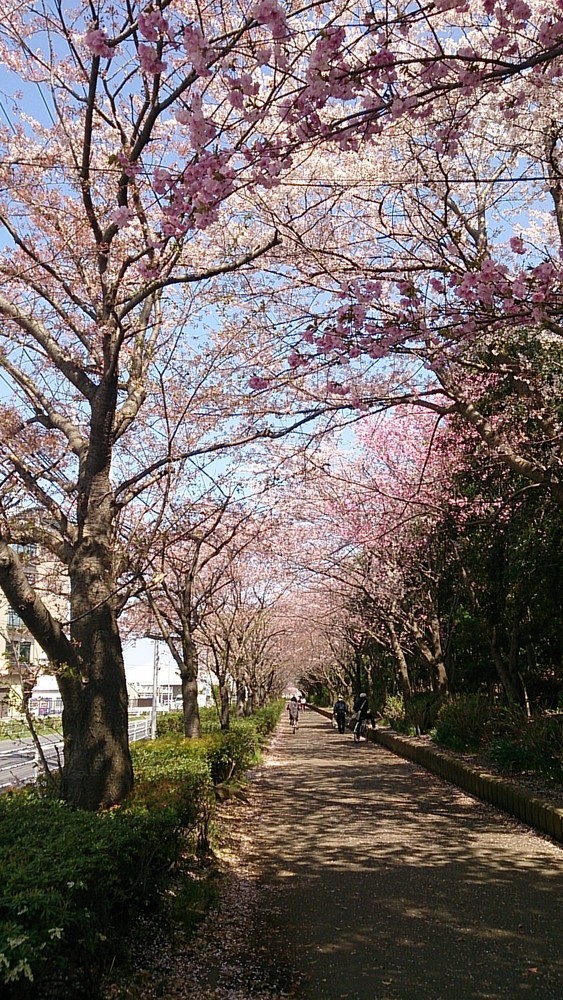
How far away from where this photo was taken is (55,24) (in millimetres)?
4652

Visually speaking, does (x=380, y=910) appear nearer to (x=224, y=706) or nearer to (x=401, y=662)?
(x=224, y=706)

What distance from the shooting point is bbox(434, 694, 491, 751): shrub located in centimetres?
1259

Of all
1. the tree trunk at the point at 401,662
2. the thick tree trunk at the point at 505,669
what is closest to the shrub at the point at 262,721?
the tree trunk at the point at 401,662

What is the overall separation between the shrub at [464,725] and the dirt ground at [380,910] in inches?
126

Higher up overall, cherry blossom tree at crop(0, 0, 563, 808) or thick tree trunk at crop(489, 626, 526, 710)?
cherry blossom tree at crop(0, 0, 563, 808)

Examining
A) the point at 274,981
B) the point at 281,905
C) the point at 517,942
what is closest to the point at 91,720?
the point at 281,905

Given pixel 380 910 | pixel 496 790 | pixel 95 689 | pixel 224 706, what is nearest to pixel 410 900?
pixel 380 910

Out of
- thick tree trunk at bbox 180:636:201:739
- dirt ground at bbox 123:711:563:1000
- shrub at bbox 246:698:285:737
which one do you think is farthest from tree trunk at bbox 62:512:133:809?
shrub at bbox 246:698:285:737

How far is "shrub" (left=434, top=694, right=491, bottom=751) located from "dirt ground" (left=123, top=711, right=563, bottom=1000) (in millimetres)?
3205

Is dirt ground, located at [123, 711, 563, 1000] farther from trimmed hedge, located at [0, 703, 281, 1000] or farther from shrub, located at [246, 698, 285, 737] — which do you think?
shrub, located at [246, 698, 285, 737]

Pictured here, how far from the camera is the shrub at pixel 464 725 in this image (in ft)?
41.3

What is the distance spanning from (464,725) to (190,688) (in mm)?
4718

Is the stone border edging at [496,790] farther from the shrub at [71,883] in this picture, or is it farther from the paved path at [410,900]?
the shrub at [71,883]

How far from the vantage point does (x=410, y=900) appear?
16.9 feet
